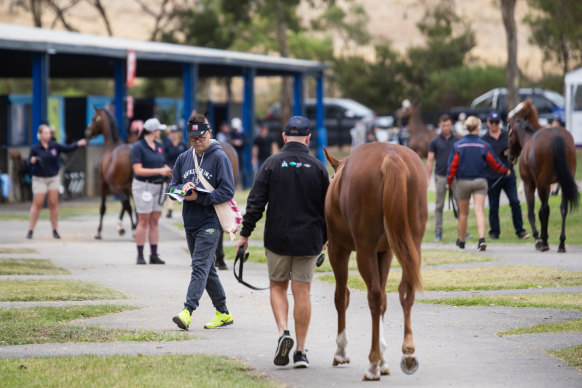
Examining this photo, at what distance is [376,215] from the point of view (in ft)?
25.5

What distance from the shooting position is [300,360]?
8016mm

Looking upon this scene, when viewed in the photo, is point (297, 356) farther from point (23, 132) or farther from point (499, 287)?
point (23, 132)

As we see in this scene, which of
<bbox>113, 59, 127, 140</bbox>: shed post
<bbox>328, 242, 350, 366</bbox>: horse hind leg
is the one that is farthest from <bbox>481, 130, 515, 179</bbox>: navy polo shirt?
<bbox>113, 59, 127, 140</bbox>: shed post

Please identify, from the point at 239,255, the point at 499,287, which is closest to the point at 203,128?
the point at 239,255

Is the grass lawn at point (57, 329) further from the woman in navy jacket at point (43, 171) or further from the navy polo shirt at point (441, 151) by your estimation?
the navy polo shirt at point (441, 151)

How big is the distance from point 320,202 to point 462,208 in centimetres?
837

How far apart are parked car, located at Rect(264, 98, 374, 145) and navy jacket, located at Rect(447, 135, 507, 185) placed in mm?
30268

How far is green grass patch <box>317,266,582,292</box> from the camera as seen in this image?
493 inches

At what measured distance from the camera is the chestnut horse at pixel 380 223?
7.62m

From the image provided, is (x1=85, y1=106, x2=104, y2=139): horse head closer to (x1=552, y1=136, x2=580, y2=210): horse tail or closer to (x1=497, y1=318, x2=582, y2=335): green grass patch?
(x1=552, y1=136, x2=580, y2=210): horse tail

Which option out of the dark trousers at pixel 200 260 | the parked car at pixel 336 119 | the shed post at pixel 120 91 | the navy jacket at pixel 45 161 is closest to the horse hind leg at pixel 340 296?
the dark trousers at pixel 200 260

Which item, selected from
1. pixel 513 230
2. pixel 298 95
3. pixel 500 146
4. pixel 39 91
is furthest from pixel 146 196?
pixel 298 95

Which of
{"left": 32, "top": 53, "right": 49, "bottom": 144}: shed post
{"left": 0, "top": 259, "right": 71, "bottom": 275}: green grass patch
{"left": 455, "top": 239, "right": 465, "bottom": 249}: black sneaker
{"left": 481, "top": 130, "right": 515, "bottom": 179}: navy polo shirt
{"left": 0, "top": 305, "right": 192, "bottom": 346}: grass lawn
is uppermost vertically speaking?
{"left": 32, "top": 53, "right": 49, "bottom": 144}: shed post

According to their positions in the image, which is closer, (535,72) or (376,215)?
(376,215)
